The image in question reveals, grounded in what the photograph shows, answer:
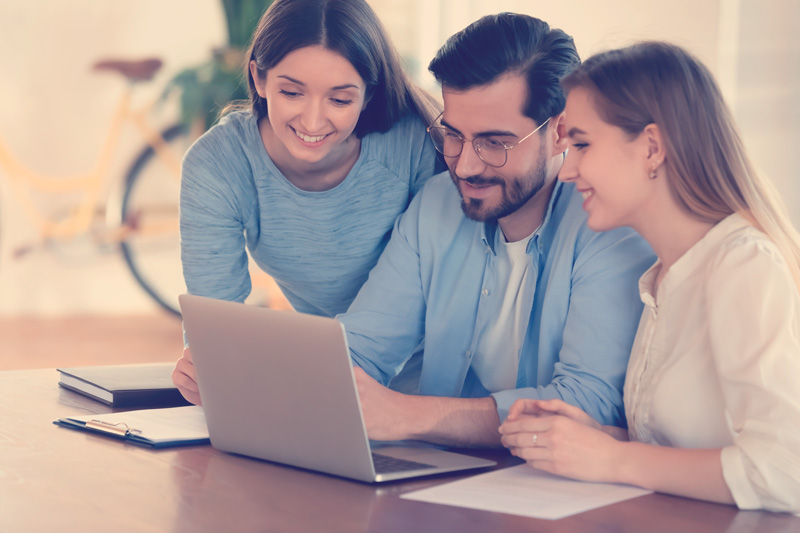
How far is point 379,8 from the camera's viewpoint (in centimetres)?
515

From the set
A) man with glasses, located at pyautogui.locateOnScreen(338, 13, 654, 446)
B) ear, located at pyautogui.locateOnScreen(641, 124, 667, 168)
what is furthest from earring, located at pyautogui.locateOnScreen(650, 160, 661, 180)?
man with glasses, located at pyautogui.locateOnScreen(338, 13, 654, 446)

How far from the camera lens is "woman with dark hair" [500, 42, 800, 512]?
106 centimetres

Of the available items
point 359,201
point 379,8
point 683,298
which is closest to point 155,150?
point 379,8

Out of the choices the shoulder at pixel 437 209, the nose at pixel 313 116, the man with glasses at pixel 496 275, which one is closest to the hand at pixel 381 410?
the man with glasses at pixel 496 275

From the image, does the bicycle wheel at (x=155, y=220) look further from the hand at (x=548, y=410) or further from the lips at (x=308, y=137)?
the hand at (x=548, y=410)

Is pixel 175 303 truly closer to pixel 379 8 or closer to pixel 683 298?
pixel 379 8

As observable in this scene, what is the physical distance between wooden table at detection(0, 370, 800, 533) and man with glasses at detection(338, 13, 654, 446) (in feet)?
0.52

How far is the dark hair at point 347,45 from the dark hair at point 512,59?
0.17 meters

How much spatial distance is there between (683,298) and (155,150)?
3.94 m

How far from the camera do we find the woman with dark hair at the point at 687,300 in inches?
41.7

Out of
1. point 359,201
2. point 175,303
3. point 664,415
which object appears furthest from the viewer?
point 175,303

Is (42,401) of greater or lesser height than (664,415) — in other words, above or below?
below

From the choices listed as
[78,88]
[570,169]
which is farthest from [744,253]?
[78,88]

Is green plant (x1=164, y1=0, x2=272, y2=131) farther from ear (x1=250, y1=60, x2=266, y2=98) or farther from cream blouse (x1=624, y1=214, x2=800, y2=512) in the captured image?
cream blouse (x1=624, y1=214, x2=800, y2=512)
